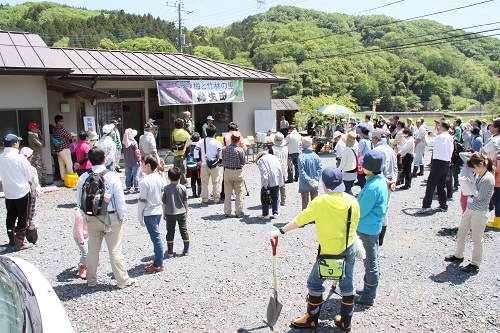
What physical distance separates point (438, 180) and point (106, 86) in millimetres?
11602

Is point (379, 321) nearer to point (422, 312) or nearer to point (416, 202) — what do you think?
point (422, 312)

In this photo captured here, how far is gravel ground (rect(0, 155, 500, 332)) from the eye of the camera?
4.37 meters

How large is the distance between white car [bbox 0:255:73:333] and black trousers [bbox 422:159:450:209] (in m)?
7.63

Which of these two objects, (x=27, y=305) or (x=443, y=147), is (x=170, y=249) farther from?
(x=443, y=147)

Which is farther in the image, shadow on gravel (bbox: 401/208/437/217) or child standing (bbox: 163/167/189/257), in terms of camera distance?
shadow on gravel (bbox: 401/208/437/217)

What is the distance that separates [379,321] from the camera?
14.3ft

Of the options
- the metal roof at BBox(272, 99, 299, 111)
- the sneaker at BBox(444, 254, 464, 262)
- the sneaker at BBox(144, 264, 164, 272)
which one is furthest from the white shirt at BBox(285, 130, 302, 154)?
the metal roof at BBox(272, 99, 299, 111)

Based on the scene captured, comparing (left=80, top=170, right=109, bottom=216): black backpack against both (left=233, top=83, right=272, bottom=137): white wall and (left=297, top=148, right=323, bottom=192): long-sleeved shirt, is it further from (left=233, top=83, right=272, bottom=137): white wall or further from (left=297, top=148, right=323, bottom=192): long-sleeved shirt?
(left=233, top=83, right=272, bottom=137): white wall

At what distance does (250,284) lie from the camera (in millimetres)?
5262

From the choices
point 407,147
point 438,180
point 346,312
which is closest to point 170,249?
point 346,312

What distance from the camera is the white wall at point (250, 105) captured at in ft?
59.1

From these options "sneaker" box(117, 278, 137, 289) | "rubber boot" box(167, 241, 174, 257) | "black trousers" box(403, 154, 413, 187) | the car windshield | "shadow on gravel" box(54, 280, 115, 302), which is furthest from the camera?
"black trousers" box(403, 154, 413, 187)

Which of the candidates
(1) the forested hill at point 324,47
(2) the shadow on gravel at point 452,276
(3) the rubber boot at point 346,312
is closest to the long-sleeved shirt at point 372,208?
(3) the rubber boot at point 346,312

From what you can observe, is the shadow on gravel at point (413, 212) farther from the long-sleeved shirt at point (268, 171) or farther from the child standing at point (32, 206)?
the child standing at point (32, 206)
